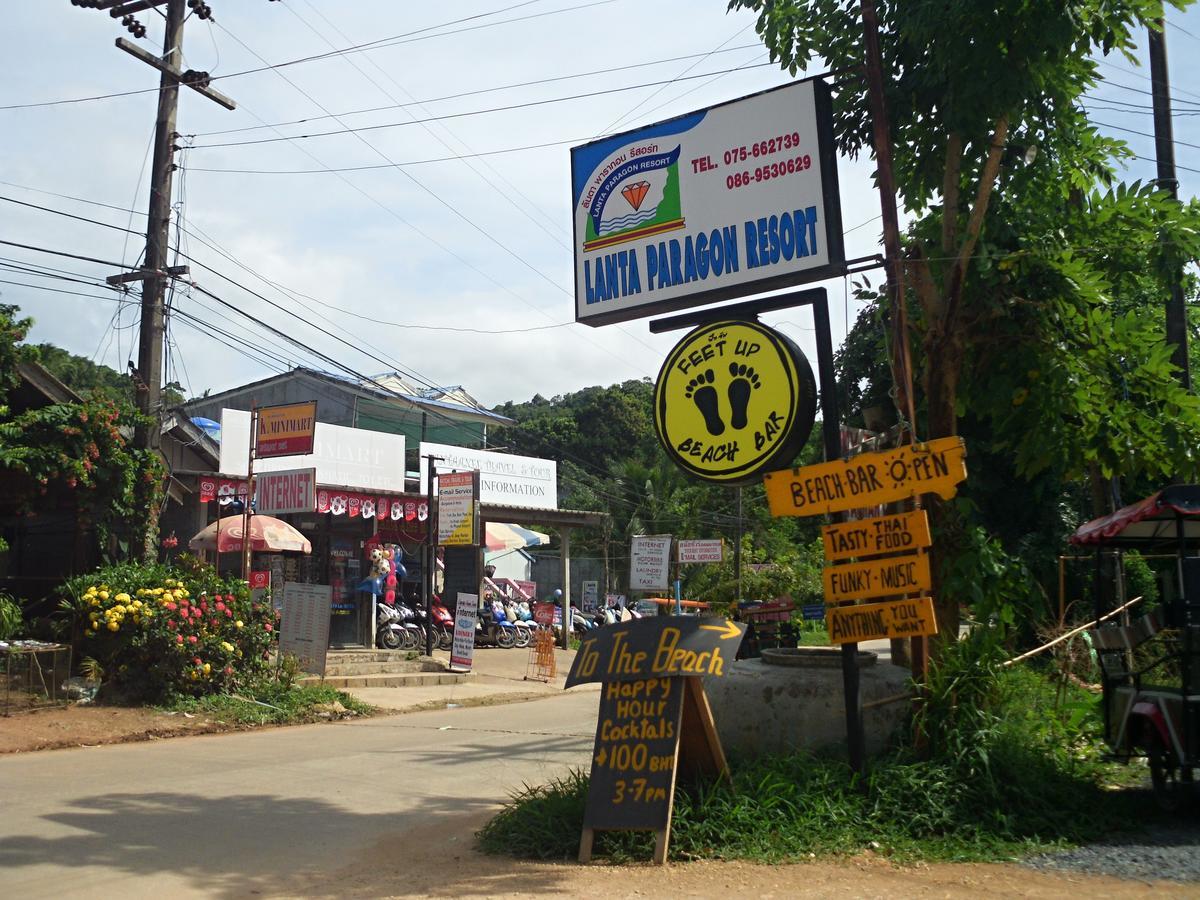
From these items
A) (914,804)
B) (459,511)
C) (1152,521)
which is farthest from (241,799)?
(459,511)

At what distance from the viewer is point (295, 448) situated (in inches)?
686

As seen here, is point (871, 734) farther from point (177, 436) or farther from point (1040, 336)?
point (177, 436)

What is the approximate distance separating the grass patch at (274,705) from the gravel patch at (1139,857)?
34.0 feet

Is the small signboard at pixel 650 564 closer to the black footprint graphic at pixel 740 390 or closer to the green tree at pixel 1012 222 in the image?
the green tree at pixel 1012 222

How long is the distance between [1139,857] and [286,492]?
50.4ft

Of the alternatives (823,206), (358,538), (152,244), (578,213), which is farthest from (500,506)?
(823,206)

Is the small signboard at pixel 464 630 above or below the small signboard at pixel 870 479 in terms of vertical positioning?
below

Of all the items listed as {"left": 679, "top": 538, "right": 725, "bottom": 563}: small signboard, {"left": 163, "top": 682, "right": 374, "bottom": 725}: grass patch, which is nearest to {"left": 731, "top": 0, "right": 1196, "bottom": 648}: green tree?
{"left": 163, "top": 682, "right": 374, "bottom": 725}: grass patch

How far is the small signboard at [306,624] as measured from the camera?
16.6m

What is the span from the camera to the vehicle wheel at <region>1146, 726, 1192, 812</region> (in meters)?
7.32

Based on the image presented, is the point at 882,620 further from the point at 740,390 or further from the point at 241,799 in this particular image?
the point at 241,799

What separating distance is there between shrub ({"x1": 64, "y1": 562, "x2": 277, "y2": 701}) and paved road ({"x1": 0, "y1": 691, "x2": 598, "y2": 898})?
171cm

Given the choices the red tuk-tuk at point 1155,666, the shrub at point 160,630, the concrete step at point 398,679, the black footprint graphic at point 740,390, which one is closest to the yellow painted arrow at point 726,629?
the black footprint graphic at point 740,390

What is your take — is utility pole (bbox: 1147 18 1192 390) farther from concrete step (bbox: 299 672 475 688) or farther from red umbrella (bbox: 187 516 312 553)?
red umbrella (bbox: 187 516 312 553)
